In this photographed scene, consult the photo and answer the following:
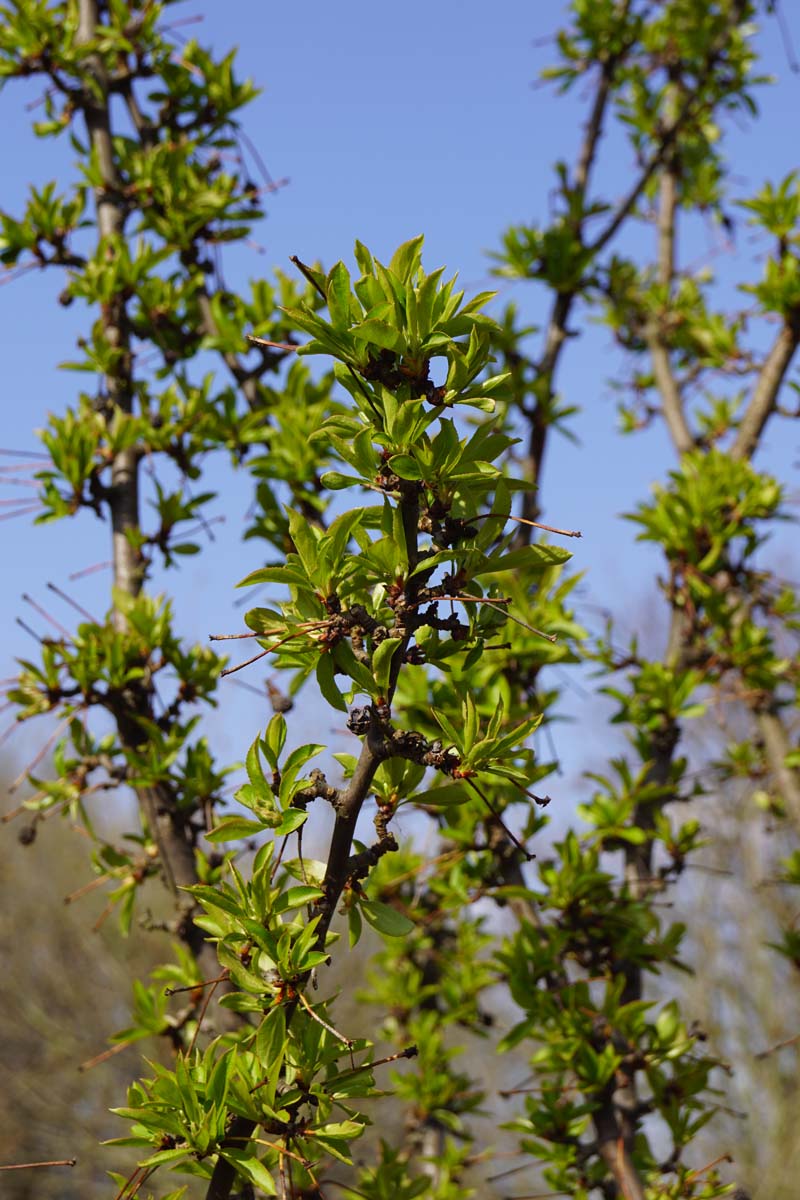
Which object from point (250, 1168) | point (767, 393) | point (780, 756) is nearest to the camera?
point (250, 1168)

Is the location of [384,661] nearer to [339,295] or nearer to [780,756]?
[339,295]

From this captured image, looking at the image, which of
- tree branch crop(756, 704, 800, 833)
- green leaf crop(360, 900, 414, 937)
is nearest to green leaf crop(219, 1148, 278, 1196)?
green leaf crop(360, 900, 414, 937)

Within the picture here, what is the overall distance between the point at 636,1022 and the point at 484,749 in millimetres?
908

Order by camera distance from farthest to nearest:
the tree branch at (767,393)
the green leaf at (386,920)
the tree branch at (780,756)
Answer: the tree branch at (780,756) → the tree branch at (767,393) → the green leaf at (386,920)

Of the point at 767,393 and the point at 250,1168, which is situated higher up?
the point at 767,393

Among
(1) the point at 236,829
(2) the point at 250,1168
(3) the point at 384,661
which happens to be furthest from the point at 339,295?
(2) the point at 250,1168

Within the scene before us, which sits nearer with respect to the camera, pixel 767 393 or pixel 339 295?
pixel 339 295

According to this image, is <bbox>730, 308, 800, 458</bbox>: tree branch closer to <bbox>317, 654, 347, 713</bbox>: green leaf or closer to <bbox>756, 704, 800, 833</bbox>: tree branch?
<bbox>756, 704, 800, 833</bbox>: tree branch

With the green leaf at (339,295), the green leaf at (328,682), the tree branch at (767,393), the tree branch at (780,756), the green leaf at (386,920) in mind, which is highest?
the tree branch at (767,393)

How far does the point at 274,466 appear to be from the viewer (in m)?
1.79

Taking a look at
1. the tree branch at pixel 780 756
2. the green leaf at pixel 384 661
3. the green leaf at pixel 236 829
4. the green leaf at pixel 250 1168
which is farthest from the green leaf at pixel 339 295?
the tree branch at pixel 780 756

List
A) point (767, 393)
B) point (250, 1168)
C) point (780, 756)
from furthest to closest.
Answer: point (780, 756), point (767, 393), point (250, 1168)

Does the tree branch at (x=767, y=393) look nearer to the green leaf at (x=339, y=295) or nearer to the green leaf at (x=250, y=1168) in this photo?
the green leaf at (x=339, y=295)

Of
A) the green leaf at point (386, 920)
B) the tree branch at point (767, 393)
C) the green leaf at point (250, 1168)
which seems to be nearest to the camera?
the green leaf at point (250, 1168)
